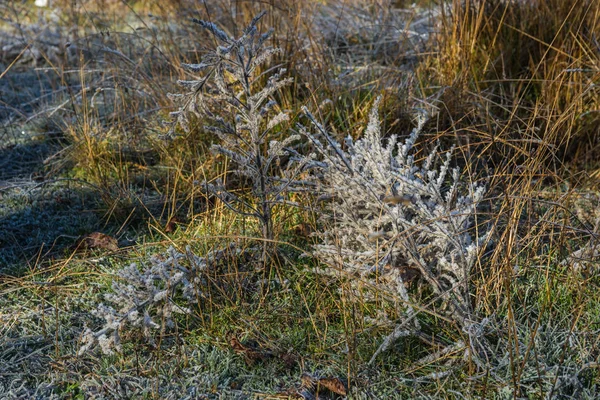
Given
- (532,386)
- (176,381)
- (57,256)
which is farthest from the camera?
(57,256)

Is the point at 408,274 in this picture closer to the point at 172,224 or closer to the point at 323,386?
the point at 323,386

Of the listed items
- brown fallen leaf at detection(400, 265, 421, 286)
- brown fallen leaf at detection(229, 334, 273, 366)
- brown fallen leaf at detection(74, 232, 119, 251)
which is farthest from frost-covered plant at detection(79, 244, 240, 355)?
brown fallen leaf at detection(400, 265, 421, 286)

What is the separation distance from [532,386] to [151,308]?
1.25 m

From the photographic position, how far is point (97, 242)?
8.23ft

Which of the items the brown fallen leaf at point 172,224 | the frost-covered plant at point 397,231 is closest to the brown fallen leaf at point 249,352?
the frost-covered plant at point 397,231

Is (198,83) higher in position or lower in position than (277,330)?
higher

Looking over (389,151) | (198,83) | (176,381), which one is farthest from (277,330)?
(198,83)

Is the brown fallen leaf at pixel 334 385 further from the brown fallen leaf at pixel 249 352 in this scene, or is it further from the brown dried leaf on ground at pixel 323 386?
the brown fallen leaf at pixel 249 352

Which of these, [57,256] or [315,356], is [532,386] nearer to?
[315,356]

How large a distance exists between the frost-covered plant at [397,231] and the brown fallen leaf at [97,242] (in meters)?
0.89

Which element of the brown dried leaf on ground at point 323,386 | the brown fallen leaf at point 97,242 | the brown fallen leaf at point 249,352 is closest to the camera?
the brown dried leaf on ground at point 323,386

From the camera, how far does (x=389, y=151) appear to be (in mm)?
2121

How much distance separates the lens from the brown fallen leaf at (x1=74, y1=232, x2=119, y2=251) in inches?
98.1

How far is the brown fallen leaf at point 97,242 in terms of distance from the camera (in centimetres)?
249
